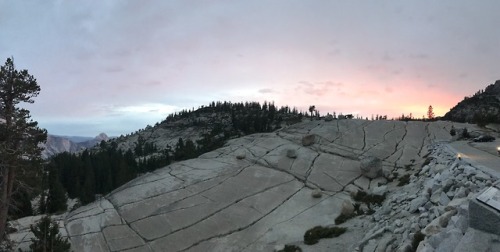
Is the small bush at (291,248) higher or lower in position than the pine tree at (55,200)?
higher

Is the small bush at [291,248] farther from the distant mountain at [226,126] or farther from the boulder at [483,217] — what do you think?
the distant mountain at [226,126]

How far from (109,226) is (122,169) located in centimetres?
5359

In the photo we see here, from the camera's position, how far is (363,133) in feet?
209

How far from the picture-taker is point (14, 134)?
29.2 m

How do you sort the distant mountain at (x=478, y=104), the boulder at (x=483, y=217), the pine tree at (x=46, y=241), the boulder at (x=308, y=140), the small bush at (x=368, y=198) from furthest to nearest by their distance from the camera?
the distant mountain at (x=478, y=104), the boulder at (x=308, y=140), the small bush at (x=368, y=198), the pine tree at (x=46, y=241), the boulder at (x=483, y=217)

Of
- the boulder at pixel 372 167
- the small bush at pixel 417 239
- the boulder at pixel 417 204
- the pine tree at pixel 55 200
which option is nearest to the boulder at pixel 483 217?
the small bush at pixel 417 239

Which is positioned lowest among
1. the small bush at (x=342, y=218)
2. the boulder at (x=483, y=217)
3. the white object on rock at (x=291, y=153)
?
the small bush at (x=342, y=218)

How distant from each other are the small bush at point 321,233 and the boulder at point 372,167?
15.2 meters

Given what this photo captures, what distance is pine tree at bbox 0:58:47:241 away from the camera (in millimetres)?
28203

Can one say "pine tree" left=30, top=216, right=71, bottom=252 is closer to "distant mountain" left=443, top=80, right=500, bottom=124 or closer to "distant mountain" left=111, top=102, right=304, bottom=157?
"distant mountain" left=111, top=102, right=304, bottom=157

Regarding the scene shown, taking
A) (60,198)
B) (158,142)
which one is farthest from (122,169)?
(158,142)

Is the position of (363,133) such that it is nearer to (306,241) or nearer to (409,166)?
(409,166)

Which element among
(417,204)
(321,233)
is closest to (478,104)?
→ (321,233)

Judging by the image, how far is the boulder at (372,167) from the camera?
45.6 meters
